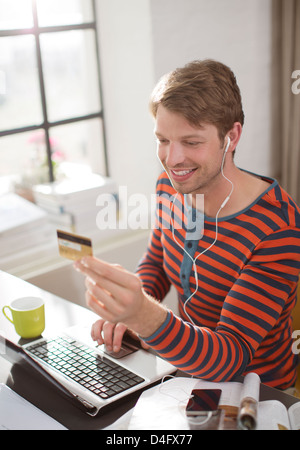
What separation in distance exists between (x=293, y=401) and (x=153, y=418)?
27 cm

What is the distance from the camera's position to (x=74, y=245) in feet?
3.25

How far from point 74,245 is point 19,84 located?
1.35 m

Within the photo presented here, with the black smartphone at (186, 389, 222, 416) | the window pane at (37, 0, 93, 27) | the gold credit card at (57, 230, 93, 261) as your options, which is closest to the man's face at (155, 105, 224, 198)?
the gold credit card at (57, 230, 93, 261)

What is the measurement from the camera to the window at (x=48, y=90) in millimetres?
2092

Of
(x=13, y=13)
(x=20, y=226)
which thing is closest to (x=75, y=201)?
(x=20, y=226)

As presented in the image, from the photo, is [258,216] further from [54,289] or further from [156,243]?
[54,289]

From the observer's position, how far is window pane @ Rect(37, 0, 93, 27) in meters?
2.13

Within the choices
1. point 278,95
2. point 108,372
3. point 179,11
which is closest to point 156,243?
point 108,372

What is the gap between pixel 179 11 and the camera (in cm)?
218

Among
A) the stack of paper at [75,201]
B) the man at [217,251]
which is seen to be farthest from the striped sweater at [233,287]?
the stack of paper at [75,201]

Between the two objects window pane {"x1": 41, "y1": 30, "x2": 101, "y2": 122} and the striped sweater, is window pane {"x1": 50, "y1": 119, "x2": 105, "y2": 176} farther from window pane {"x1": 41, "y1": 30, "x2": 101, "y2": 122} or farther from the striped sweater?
the striped sweater

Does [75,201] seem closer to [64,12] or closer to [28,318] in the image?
[64,12]

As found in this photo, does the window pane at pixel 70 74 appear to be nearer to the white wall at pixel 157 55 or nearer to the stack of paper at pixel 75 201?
the white wall at pixel 157 55

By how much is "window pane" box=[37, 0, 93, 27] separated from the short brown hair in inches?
41.9
